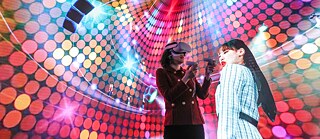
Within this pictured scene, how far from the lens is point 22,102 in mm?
1105

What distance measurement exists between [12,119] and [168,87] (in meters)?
0.82

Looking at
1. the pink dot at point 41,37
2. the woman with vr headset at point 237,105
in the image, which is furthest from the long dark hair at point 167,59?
the pink dot at point 41,37

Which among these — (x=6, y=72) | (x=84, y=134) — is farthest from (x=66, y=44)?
(x=84, y=134)

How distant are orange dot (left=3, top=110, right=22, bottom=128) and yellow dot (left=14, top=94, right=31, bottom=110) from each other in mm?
29

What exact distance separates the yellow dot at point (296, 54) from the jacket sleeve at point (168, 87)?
1.05 m

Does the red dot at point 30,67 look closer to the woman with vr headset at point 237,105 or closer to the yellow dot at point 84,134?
the yellow dot at point 84,134

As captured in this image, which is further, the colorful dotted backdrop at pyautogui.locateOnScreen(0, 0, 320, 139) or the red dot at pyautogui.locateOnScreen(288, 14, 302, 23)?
the red dot at pyautogui.locateOnScreen(288, 14, 302, 23)

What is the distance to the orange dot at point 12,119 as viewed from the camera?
1030 millimetres

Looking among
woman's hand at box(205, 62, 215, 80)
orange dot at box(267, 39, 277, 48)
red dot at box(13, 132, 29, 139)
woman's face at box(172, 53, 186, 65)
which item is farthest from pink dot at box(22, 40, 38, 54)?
orange dot at box(267, 39, 277, 48)

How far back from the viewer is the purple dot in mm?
1563

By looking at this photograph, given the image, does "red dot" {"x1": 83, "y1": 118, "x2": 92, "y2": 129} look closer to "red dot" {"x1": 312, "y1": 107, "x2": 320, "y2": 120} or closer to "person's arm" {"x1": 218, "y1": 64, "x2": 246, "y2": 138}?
"person's arm" {"x1": 218, "y1": 64, "x2": 246, "y2": 138}

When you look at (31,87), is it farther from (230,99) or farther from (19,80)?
(230,99)

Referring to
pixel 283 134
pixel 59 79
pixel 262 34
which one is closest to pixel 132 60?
pixel 59 79

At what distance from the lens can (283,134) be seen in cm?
156
